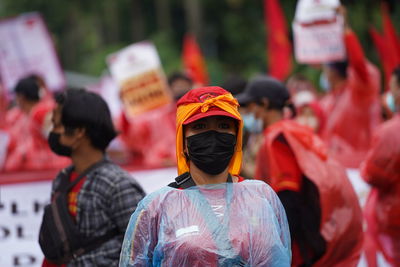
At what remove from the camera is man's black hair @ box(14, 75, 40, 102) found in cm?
877

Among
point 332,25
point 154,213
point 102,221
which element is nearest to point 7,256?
point 102,221

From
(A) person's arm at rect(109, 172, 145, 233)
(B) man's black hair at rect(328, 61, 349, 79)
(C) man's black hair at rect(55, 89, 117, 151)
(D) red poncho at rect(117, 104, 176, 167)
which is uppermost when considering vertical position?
(C) man's black hair at rect(55, 89, 117, 151)

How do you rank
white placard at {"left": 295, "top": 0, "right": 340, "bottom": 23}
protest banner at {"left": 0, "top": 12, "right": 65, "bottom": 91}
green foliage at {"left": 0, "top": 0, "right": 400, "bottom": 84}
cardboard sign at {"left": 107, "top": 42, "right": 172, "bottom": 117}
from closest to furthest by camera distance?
white placard at {"left": 295, "top": 0, "right": 340, "bottom": 23} → cardboard sign at {"left": 107, "top": 42, "right": 172, "bottom": 117} → protest banner at {"left": 0, "top": 12, "right": 65, "bottom": 91} → green foliage at {"left": 0, "top": 0, "right": 400, "bottom": 84}

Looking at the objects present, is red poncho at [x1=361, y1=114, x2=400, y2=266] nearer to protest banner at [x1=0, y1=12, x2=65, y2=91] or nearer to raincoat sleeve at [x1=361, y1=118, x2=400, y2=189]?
raincoat sleeve at [x1=361, y1=118, x2=400, y2=189]

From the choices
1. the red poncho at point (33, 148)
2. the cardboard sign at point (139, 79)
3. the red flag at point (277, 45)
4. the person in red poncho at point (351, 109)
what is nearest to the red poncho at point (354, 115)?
the person in red poncho at point (351, 109)

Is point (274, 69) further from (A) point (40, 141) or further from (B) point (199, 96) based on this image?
(B) point (199, 96)

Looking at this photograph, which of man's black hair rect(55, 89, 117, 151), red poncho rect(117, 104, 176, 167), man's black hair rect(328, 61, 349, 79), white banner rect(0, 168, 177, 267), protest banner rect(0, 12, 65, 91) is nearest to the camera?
man's black hair rect(55, 89, 117, 151)

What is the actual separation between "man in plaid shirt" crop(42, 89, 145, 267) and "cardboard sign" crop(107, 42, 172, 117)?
5.84 meters

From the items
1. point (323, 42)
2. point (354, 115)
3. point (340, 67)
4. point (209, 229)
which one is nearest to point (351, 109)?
point (354, 115)

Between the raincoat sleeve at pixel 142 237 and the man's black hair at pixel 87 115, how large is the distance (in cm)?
109

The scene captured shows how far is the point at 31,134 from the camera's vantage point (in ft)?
30.3

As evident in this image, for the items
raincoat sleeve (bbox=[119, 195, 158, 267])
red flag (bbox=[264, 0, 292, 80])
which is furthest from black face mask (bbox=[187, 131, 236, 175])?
red flag (bbox=[264, 0, 292, 80])

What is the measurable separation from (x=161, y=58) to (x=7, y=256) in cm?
2320

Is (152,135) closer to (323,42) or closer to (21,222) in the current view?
(323,42)
